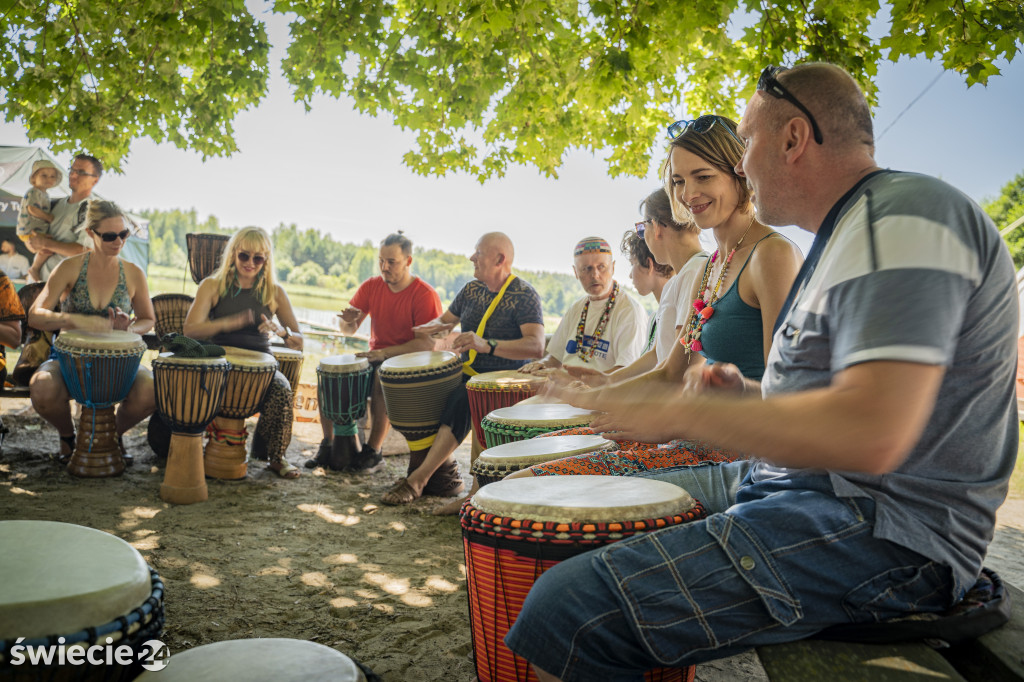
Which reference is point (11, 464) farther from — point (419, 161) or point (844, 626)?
point (419, 161)

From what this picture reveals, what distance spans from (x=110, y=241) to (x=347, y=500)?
260 cm

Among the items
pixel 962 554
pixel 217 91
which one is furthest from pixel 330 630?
pixel 217 91

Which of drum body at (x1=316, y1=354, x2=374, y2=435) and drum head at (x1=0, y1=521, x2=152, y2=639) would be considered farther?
drum body at (x1=316, y1=354, x2=374, y2=435)

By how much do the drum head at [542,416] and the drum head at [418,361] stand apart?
4.86 feet

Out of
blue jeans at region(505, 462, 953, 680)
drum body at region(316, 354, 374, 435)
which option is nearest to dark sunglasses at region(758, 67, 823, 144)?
blue jeans at region(505, 462, 953, 680)

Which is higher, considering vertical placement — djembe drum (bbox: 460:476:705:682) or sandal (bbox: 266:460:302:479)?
djembe drum (bbox: 460:476:705:682)

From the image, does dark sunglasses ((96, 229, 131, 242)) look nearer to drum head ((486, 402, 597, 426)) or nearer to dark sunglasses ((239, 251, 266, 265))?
dark sunglasses ((239, 251, 266, 265))

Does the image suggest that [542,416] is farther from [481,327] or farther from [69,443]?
[69,443]

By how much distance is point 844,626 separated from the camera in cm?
124

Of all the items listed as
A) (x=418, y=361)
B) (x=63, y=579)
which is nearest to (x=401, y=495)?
(x=418, y=361)

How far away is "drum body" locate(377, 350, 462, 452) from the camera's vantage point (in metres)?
4.83

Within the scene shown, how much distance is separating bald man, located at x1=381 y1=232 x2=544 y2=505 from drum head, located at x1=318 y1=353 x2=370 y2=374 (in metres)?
0.58

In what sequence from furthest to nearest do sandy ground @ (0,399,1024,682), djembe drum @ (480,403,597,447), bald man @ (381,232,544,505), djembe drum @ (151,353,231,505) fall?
1. bald man @ (381,232,544,505)
2. djembe drum @ (151,353,231,505)
3. djembe drum @ (480,403,597,447)
4. sandy ground @ (0,399,1024,682)

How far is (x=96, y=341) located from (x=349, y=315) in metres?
1.96
